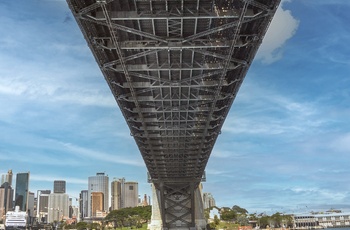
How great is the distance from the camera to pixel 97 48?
2566 cm

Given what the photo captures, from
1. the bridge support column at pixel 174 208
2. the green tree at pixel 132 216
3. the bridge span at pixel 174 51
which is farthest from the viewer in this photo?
the green tree at pixel 132 216

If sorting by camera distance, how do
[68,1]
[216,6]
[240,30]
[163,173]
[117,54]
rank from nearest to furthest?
[68,1], [216,6], [240,30], [117,54], [163,173]

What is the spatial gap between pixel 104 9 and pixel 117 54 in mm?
6335

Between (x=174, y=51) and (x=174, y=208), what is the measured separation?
258 feet

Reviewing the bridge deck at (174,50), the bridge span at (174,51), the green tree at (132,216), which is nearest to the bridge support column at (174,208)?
the bridge span at (174,51)

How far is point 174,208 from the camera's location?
10181 cm

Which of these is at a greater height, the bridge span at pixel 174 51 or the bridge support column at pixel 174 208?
the bridge span at pixel 174 51

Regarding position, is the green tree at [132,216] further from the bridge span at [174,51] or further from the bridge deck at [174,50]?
the bridge deck at [174,50]

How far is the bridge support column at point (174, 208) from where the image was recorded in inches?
3853

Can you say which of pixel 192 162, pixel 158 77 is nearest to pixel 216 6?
pixel 158 77

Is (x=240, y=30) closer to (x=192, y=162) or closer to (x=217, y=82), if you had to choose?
(x=217, y=82)

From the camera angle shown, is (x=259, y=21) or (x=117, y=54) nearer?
(x=259, y=21)

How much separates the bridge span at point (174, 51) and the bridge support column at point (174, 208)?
51.4 m

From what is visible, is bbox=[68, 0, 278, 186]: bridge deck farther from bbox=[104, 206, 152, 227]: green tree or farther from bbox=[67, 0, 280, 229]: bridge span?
bbox=[104, 206, 152, 227]: green tree
